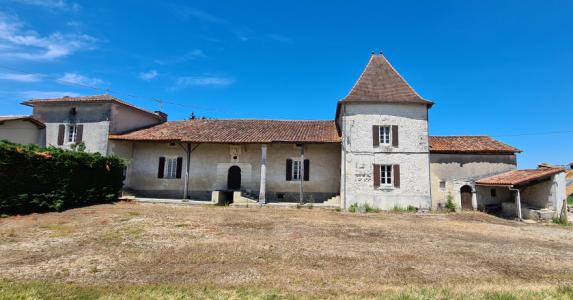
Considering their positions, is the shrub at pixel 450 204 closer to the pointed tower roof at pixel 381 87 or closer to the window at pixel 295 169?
the pointed tower roof at pixel 381 87

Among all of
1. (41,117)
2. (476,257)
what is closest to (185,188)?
(41,117)

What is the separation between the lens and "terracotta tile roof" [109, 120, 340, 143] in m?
18.3

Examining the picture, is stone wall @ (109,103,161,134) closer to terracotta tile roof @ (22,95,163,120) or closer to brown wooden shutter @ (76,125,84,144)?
terracotta tile roof @ (22,95,163,120)

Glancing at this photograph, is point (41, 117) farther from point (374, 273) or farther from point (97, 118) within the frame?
point (374, 273)

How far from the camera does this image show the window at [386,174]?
17359 mm

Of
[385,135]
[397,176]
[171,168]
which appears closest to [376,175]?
[397,176]

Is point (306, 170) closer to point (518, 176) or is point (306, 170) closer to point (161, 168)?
point (161, 168)

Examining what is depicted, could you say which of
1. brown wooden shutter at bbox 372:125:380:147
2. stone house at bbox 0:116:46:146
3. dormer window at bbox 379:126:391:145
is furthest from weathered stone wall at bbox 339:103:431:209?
stone house at bbox 0:116:46:146

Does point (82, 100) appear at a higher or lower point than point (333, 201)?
higher

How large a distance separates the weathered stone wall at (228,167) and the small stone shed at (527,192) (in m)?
8.41

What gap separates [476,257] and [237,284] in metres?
5.96

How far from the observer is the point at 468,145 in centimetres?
1806

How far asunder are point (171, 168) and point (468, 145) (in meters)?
18.7

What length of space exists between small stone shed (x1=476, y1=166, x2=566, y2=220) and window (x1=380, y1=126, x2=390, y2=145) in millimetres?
5451
